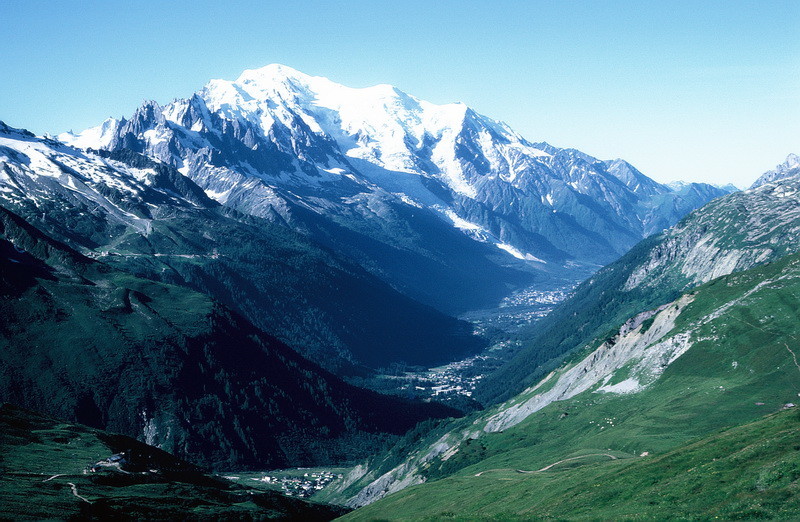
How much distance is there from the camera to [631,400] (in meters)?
191

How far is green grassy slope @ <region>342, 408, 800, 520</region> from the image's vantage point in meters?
64.4

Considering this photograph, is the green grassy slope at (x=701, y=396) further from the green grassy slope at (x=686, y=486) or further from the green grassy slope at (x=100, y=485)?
the green grassy slope at (x=100, y=485)

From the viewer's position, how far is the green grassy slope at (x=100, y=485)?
386ft

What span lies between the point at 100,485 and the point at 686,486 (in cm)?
11737

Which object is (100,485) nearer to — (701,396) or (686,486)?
(686,486)

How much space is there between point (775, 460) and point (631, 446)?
76.5 m

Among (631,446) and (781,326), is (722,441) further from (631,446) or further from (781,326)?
(781,326)

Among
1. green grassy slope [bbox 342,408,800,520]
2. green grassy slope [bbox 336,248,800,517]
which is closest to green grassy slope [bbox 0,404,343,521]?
green grassy slope [bbox 336,248,800,517]

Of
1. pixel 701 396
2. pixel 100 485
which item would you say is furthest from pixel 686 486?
pixel 100 485

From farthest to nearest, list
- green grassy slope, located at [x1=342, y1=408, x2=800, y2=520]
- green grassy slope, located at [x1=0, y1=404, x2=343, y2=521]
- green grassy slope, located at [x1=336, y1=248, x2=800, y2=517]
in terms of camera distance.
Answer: green grassy slope, located at [x1=336, y1=248, x2=800, y2=517] → green grassy slope, located at [x1=0, y1=404, x2=343, y2=521] → green grassy slope, located at [x1=342, y1=408, x2=800, y2=520]

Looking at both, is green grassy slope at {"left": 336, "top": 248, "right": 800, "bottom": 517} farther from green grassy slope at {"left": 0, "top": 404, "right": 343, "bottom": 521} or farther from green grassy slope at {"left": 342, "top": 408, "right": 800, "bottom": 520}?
green grassy slope at {"left": 0, "top": 404, "right": 343, "bottom": 521}

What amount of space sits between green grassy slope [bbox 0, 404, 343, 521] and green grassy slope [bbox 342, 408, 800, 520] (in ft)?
192

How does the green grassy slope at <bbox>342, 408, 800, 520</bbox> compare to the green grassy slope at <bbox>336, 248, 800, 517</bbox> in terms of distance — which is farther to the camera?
the green grassy slope at <bbox>336, 248, 800, 517</bbox>

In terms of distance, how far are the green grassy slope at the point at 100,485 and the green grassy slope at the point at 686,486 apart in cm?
5839
